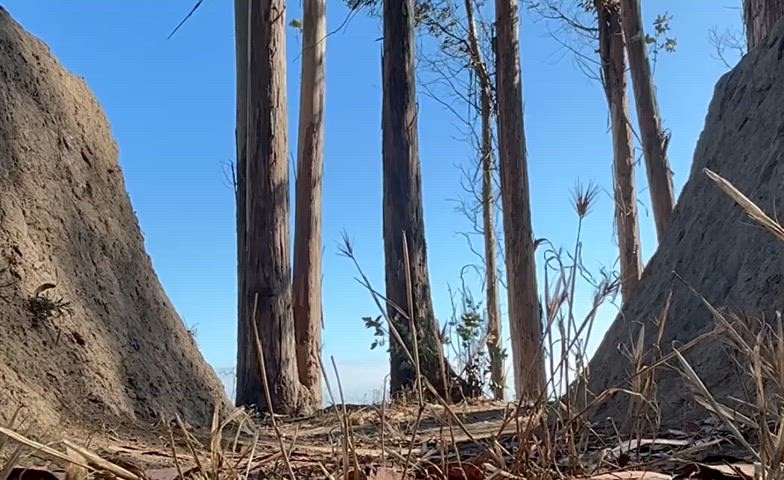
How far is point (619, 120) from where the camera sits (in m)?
10.1

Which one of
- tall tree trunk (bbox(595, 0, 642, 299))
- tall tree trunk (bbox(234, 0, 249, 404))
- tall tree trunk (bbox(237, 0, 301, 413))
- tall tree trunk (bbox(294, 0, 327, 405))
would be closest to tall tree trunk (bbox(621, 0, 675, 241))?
tall tree trunk (bbox(595, 0, 642, 299))

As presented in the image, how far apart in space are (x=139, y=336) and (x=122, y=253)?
→ 1.61 feet

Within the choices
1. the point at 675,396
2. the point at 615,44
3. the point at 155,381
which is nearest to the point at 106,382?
the point at 155,381

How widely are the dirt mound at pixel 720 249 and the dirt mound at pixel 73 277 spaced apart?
2088mm

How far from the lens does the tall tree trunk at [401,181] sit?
7.86 m

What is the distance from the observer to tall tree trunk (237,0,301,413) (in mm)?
6805

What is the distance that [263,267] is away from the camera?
6.77 meters

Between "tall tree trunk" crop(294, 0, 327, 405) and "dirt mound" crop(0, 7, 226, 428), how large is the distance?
382 cm

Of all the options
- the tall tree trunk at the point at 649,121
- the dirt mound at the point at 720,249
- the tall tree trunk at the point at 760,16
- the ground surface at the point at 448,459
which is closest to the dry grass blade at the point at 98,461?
the ground surface at the point at 448,459

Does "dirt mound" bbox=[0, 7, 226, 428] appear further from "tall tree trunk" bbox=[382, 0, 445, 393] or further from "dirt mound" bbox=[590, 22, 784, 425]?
"tall tree trunk" bbox=[382, 0, 445, 393]

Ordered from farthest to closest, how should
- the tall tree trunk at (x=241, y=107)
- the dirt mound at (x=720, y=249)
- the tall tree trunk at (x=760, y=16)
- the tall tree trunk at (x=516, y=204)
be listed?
the tall tree trunk at (x=516, y=204) → the tall tree trunk at (x=241, y=107) → the tall tree trunk at (x=760, y=16) → the dirt mound at (x=720, y=249)

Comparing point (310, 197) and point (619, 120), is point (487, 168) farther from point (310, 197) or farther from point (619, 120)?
point (310, 197)

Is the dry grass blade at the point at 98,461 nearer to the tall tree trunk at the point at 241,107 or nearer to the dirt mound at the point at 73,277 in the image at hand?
the dirt mound at the point at 73,277

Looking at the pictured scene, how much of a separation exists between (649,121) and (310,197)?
14.1 ft
